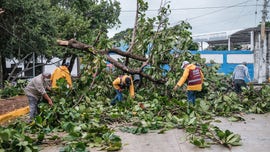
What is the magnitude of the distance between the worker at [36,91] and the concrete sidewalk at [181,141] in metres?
2.11

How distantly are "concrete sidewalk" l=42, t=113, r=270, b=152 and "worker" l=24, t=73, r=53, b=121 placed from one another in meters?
Result: 2.11

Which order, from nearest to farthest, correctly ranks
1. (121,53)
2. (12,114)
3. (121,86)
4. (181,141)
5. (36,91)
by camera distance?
(181,141) → (36,91) → (12,114) → (121,86) → (121,53)

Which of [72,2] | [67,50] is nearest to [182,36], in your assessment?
[67,50]

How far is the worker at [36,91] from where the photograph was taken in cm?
796

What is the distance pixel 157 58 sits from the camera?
11.2 m

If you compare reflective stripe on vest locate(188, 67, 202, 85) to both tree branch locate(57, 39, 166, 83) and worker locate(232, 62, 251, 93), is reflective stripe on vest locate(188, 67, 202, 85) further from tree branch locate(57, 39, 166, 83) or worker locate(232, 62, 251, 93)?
worker locate(232, 62, 251, 93)

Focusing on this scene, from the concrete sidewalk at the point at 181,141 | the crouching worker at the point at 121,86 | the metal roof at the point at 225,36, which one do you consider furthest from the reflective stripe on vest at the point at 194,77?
the metal roof at the point at 225,36

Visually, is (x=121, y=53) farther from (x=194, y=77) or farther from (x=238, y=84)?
(x=238, y=84)

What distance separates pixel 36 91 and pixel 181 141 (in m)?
3.77

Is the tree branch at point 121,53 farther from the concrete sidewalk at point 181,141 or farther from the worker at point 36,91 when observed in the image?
the concrete sidewalk at point 181,141

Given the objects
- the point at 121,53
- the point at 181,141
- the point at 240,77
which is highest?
the point at 121,53

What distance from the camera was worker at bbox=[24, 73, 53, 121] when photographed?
7.96 m

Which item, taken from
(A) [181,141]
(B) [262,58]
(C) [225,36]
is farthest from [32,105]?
(C) [225,36]

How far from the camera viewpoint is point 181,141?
6297mm
